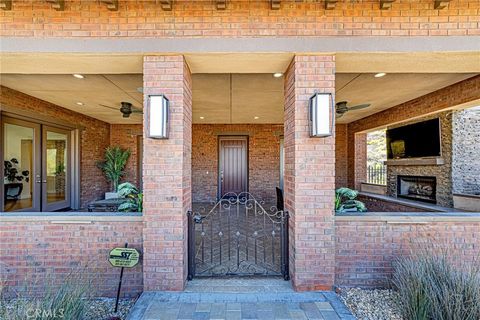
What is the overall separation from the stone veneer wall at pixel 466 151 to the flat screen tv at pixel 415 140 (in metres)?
0.34

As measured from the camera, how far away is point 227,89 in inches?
168

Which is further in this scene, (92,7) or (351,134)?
(351,134)

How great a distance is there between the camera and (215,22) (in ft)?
8.64

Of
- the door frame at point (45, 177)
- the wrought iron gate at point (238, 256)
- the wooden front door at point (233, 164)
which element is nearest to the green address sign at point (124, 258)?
the wrought iron gate at point (238, 256)

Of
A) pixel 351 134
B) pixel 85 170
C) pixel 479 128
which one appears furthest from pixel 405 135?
pixel 85 170

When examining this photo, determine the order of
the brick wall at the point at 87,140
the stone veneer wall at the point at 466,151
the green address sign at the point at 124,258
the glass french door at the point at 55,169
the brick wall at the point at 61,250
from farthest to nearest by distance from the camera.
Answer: the glass french door at the point at 55,169
the brick wall at the point at 87,140
the stone veneer wall at the point at 466,151
the brick wall at the point at 61,250
the green address sign at the point at 124,258

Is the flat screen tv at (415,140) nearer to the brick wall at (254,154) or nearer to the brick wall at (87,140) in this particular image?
the brick wall at (254,154)

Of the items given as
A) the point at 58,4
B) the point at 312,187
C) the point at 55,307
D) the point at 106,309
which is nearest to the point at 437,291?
the point at 312,187

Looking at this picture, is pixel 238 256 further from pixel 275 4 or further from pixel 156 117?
pixel 275 4

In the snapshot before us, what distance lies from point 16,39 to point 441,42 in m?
4.64

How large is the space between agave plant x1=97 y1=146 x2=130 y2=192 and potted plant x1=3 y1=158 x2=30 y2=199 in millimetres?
2511

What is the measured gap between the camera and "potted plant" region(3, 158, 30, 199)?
4.71 meters

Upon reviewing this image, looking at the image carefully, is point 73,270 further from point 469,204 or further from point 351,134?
point 351,134

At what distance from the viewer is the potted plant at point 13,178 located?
4.71m
